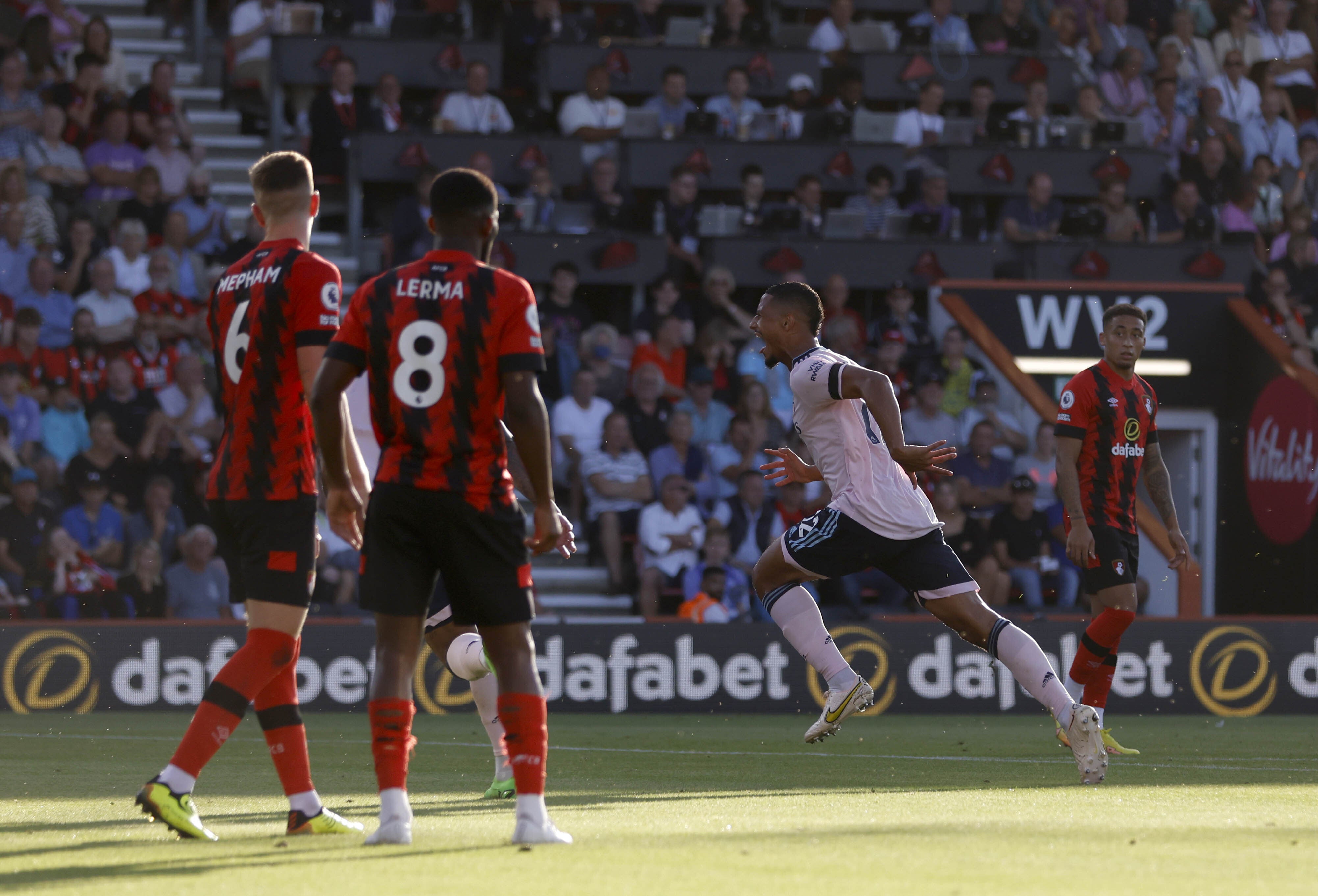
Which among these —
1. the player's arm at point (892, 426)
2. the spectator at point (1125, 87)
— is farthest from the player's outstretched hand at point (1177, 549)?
the spectator at point (1125, 87)

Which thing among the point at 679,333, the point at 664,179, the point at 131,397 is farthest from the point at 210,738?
the point at 664,179

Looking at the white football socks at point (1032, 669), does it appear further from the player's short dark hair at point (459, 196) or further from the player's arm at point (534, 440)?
the player's short dark hair at point (459, 196)

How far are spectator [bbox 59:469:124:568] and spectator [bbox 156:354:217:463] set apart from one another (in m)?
0.92

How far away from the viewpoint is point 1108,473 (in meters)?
9.91

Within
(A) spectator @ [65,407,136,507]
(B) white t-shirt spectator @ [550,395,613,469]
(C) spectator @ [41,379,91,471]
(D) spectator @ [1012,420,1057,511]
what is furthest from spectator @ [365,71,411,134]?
(D) spectator @ [1012,420,1057,511]

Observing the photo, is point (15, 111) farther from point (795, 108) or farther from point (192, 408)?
point (795, 108)

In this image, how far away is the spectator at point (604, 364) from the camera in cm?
1683

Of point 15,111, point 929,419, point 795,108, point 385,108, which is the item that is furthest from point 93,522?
point 795,108

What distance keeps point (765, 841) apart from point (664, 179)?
13.8m

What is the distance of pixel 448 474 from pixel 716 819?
173 centimetres

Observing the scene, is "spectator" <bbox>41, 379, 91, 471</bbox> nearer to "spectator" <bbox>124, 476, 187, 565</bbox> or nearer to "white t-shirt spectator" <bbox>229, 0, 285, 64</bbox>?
"spectator" <bbox>124, 476, 187, 565</bbox>

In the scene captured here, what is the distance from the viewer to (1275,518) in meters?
17.8

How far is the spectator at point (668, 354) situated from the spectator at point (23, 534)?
5513mm

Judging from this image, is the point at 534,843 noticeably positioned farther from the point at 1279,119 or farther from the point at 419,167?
the point at 1279,119
